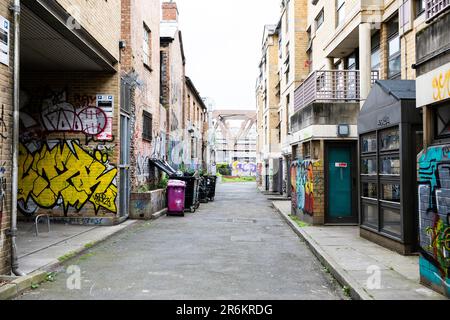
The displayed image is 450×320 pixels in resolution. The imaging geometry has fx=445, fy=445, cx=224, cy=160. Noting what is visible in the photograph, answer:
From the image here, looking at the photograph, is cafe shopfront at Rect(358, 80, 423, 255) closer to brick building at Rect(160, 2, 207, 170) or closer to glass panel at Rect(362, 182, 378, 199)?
glass panel at Rect(362, 182, 378, 199)

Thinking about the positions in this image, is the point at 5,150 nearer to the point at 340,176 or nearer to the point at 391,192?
the point at 391,192

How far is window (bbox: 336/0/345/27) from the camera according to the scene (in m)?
14.5

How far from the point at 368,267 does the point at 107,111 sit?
8.78 meters

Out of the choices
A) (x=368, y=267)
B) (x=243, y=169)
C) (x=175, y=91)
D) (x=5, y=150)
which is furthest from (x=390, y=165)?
(x=243, y=169)

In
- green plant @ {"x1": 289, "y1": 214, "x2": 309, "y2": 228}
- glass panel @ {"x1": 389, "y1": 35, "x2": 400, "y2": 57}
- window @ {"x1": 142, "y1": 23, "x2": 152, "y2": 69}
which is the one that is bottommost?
green plant @ {"x1": 289, "y1": 214, "x2": 309, "y2": 228}

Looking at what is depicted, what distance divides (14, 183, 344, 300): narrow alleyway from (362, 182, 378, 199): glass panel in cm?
185

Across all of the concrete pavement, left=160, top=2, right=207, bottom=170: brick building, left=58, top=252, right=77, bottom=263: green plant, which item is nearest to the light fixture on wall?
the concrete pavement

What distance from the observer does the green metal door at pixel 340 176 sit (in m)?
12.9

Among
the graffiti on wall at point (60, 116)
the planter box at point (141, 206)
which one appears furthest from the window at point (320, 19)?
the graffiti on wall at point (60, 116)

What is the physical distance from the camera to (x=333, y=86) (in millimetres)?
13570

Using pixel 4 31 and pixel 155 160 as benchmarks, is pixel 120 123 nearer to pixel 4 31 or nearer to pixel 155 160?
pixel 155 160

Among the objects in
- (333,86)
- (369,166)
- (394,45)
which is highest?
(394,45)

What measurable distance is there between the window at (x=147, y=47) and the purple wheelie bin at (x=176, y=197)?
4.84 m

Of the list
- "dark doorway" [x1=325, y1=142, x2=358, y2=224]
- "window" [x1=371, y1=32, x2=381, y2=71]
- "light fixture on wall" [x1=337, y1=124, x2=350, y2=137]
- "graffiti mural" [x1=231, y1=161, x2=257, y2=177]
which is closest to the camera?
"light fixture on wall" [x1=337, y1=124, x2=350, y2=137]
